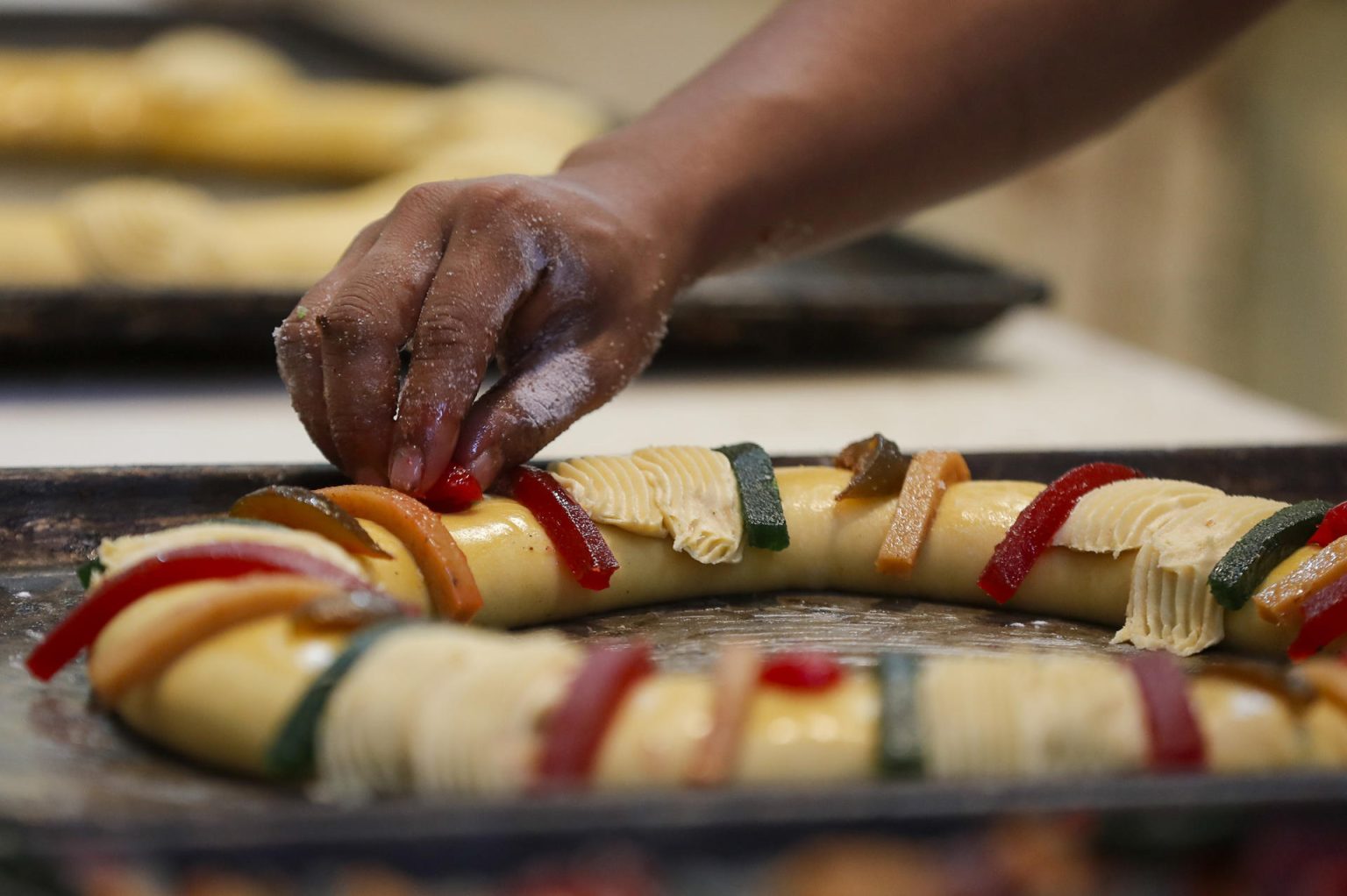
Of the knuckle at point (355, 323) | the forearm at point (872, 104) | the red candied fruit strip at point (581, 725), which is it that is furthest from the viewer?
the forearm at point (872, 104)

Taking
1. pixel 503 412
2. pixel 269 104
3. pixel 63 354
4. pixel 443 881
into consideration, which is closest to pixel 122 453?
pixel 63 354

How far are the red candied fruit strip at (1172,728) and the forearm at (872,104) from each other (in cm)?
150

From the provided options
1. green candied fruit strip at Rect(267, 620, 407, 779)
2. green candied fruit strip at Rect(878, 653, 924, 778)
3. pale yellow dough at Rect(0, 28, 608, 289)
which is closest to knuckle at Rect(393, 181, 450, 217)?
green candied fruit strip at Rect(267, 620, 407, 779)

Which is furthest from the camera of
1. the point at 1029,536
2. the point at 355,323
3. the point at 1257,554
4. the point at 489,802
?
the point at 1029,536

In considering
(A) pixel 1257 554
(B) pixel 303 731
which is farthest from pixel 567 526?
(A) pixel 1257 554

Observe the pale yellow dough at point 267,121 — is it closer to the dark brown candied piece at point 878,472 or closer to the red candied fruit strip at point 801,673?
the dark brown candied piece at point 878,472

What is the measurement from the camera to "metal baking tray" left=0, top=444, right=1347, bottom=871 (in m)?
1.28

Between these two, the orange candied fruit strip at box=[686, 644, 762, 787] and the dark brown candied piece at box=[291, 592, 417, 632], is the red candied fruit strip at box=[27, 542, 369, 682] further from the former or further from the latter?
the orange candied fruit strip at box=[686, 644, 762, 787]

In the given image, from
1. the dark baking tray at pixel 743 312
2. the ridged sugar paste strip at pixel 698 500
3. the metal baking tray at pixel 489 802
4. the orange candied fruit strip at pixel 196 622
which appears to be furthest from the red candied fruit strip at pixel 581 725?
the dark baking tray at pixel 743 312

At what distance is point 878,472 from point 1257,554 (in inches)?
26.4

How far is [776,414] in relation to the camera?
424 centimetres

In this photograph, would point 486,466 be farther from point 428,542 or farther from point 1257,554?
point 1257,554

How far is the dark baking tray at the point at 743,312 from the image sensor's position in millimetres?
4109

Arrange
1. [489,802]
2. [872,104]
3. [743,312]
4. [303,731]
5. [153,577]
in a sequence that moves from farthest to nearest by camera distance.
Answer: [743,312] < [872,104] < [153,577] < [303,731] < [489,802]
